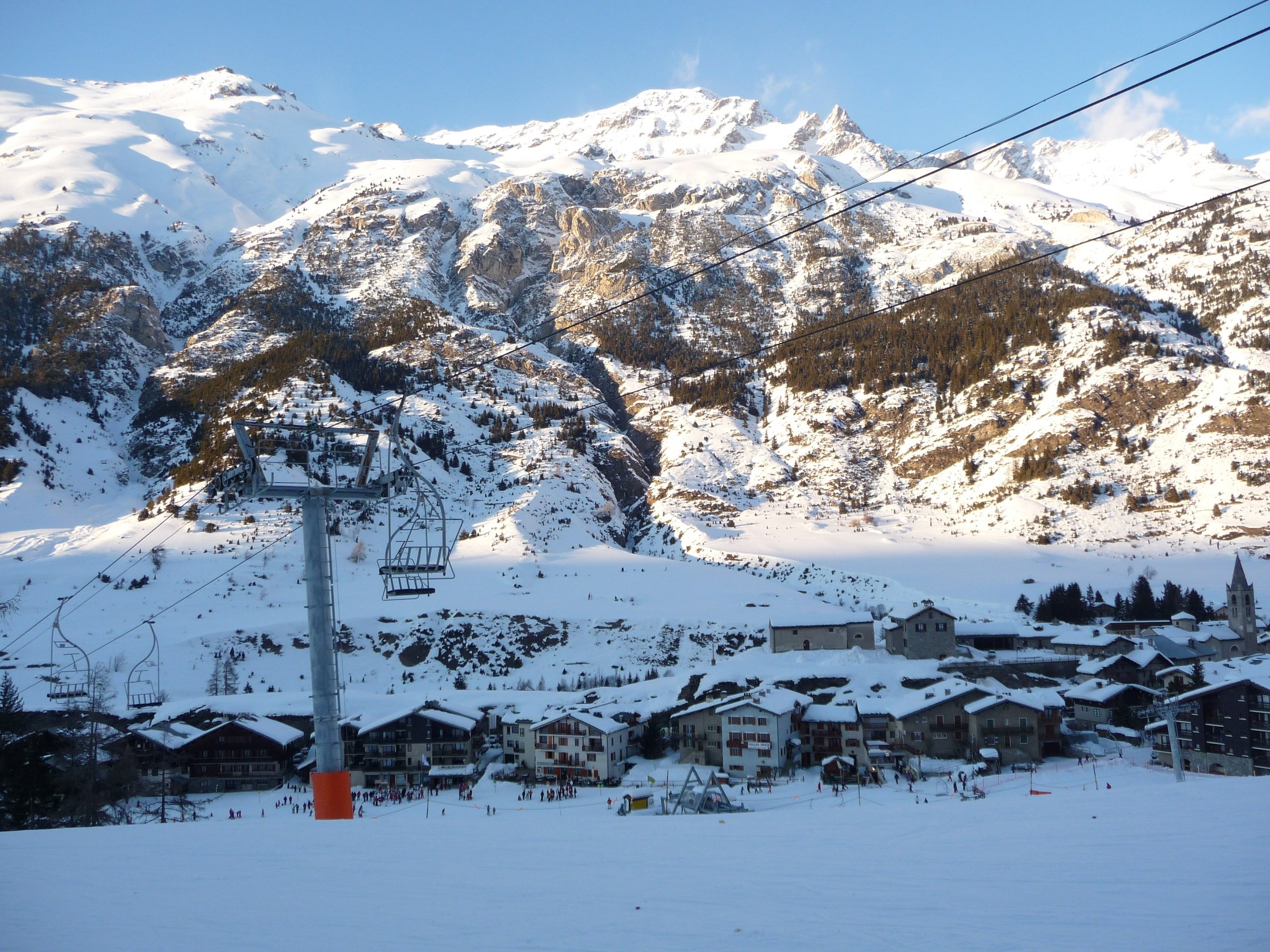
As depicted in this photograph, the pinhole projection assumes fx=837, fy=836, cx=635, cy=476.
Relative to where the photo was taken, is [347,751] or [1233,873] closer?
[1233,873]

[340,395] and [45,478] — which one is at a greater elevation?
[340,395]

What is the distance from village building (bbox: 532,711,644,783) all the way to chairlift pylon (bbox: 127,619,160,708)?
22.7 m

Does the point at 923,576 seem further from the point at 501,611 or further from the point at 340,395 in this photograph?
the point at 340,395

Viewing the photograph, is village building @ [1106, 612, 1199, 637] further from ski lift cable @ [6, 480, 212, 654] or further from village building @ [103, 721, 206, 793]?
ski lift cable @ [6, 480, 212, 654]

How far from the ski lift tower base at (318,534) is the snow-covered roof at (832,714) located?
85.3ft

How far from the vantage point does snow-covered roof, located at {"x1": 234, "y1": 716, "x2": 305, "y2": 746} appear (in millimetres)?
36969

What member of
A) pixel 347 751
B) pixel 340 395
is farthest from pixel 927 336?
pixel 347 751

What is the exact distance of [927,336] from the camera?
413 feet

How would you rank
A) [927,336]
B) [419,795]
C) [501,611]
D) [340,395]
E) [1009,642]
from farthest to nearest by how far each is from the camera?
1. [927,336]
2. [340,395]
3. [501,611]
4. [1009,642]
5. [419,795]

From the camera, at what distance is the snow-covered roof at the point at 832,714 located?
113ft

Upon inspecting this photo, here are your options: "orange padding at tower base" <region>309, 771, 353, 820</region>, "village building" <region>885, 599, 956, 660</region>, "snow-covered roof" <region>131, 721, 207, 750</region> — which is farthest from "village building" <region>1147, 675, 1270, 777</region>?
"snow-covered roof" <region>131, 721, 207, 750</region>

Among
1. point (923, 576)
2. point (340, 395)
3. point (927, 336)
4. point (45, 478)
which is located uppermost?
point (927, 336)

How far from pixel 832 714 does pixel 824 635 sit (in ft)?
46.5

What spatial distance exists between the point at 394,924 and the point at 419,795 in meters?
28.1
